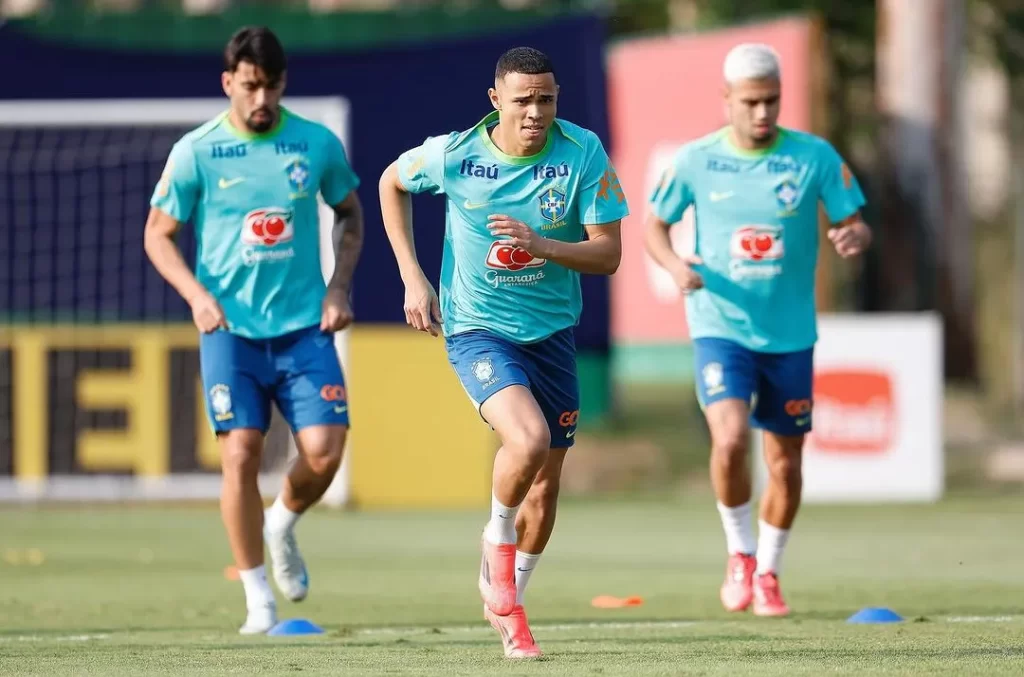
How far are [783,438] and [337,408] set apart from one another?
6.95 ft

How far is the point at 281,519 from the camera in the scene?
29.3 ft

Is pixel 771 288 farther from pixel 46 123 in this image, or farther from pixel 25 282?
pixel 25 282

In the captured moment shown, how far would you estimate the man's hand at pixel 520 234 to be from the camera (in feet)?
23.1

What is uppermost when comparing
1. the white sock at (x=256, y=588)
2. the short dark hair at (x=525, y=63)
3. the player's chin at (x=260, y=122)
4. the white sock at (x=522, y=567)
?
the short dark hair at (x=525, y=63)

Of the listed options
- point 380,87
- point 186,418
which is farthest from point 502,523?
point 380,87

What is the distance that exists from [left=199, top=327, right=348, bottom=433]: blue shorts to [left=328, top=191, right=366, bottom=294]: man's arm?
1.14ft

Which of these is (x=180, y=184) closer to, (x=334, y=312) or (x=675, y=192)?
(x=334, y=312)

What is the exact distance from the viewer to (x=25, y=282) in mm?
17875

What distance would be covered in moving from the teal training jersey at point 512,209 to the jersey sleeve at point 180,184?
4.37ft

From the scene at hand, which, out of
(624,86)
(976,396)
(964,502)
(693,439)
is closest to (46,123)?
(693,439)

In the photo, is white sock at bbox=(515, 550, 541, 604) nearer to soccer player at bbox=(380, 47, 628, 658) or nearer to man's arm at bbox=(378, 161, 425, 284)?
soccer player at bbox=(380, 47, 628, 658)

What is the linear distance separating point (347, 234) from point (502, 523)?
2.03 metres

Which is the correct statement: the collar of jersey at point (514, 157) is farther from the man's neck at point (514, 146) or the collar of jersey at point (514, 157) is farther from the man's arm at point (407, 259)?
the man's arm at point (407, 259)

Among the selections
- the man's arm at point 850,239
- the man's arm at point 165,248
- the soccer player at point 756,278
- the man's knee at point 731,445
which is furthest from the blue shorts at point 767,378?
the man's arm at point 165,248
